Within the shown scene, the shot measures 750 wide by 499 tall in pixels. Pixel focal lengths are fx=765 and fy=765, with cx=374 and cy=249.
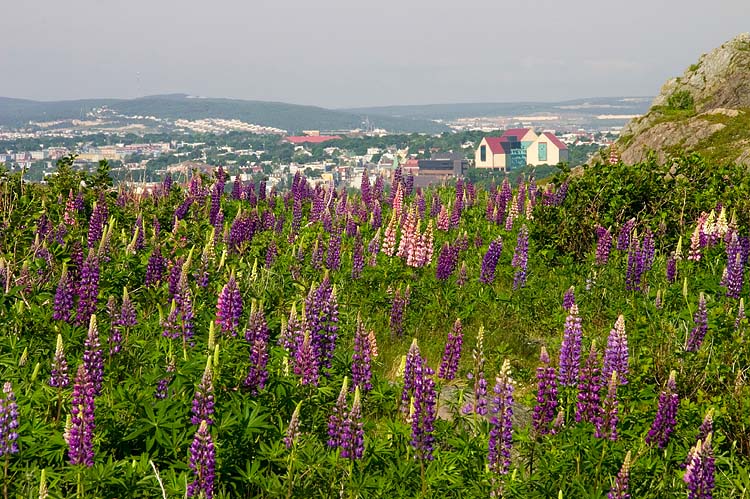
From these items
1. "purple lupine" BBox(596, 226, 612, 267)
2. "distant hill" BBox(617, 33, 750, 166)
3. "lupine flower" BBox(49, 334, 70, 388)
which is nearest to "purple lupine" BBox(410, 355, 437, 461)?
"lupine flower" BBox(49, 334, 70, 388)

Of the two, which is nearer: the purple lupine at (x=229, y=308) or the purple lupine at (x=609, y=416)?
the purple lupine at (x=609, y=416)

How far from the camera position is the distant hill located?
17.7 m

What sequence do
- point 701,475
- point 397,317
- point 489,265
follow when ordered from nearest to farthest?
point 701,475 → point 397,317 → point 489,265

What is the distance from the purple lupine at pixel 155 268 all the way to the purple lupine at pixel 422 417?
401 cm

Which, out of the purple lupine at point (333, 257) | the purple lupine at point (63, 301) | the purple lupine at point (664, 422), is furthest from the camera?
the purple lupine at point (333, 257)

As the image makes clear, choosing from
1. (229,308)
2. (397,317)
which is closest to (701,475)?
(229,308)

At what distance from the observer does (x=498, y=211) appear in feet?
48.5

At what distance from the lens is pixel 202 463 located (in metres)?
4.03

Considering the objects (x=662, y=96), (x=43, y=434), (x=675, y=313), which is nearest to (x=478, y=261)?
(x=675, y=313)

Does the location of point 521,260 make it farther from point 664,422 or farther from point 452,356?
point 664,422

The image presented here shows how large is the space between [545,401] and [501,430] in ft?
2.24

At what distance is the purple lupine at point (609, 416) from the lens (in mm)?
4824

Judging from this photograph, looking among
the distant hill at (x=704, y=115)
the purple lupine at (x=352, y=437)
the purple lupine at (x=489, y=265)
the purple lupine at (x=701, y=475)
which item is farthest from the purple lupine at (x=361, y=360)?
the distant hill at (x=704, y=115)

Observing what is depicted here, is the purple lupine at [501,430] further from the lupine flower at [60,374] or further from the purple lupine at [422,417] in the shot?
the lupine flower at [60,374]
